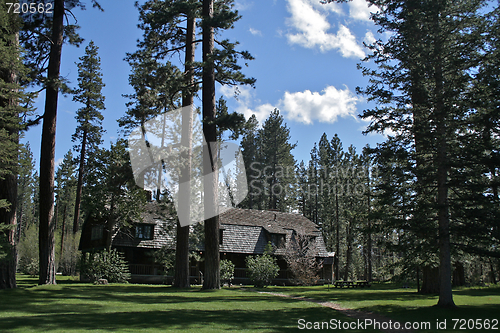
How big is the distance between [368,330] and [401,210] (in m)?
5.69

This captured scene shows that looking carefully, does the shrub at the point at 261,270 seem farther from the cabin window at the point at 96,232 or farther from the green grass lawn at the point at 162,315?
the green grass lawn at the point at 162,315

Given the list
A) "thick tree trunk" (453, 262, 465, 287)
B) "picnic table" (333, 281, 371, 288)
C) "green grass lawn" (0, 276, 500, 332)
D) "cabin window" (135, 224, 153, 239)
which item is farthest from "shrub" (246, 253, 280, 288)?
"green grass lawn" (0, 276, 500, 332)

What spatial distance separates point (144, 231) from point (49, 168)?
13641 mm

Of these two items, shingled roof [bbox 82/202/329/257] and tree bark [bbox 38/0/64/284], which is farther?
shingled roof [bbox 82/202/329/257]

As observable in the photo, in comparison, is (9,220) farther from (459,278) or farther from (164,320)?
(459,278)

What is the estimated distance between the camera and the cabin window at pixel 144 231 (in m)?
28.2

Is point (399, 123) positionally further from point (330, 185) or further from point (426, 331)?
point (330, 185)

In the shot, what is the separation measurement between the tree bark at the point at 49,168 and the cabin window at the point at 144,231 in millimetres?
12133

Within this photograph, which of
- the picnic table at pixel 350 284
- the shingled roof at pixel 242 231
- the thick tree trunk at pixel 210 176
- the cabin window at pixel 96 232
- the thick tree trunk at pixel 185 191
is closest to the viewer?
the thick tree trunk at pixel 210 176

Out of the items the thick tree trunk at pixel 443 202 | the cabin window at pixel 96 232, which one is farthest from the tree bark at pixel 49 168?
the thick tree trunk at pixel 443 202

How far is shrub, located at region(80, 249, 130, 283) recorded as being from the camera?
22234 mm

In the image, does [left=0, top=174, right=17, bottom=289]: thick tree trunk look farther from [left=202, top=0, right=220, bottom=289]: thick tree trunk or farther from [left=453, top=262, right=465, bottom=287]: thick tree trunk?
[left=453, top=262, right=465, bottom=287]: thick tree trunk

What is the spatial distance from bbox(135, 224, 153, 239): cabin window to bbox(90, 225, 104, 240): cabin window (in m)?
2.85

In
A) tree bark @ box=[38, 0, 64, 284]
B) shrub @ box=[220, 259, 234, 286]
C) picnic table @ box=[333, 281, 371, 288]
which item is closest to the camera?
tree bark @ box=[38, 0, 64, 284]
